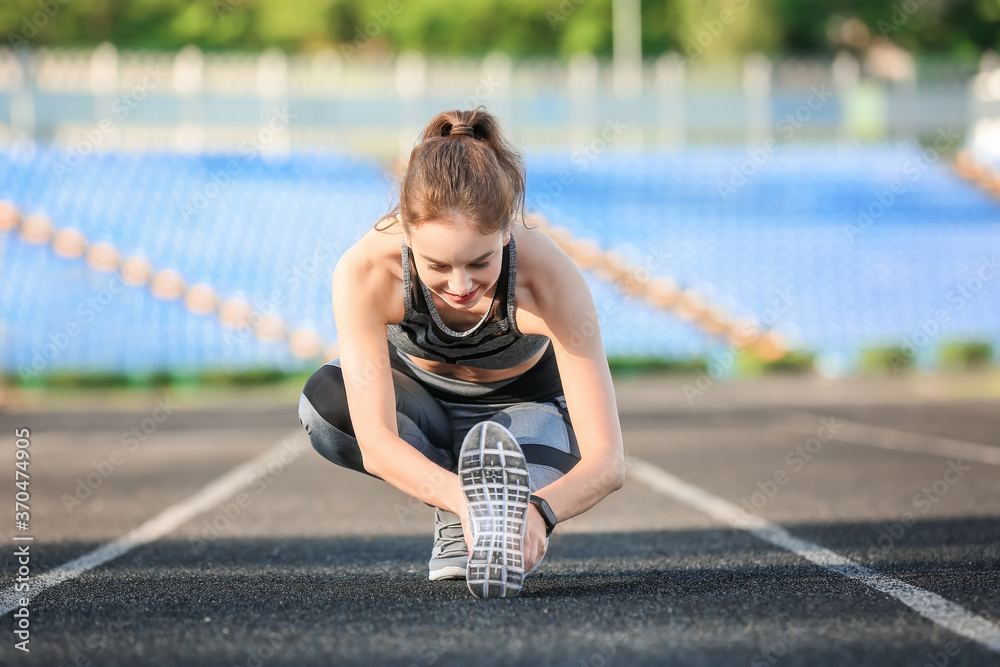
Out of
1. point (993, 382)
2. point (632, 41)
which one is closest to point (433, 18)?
point (632, 41)

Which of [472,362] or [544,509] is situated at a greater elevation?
[472,362]

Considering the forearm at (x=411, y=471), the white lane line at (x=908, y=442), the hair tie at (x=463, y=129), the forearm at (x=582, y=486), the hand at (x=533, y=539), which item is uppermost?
the hair tie at (x=463, y=129)

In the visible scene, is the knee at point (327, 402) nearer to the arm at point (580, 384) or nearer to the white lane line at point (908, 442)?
the arm at point (580, 384)

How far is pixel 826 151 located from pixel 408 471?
20.7 metres

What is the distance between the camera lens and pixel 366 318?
352 centimetres

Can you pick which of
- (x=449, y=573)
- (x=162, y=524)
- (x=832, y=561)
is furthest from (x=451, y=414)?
(x=162, y=524)

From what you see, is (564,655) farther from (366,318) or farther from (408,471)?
(366,318)

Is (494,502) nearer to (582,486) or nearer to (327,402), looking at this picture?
(582,486)

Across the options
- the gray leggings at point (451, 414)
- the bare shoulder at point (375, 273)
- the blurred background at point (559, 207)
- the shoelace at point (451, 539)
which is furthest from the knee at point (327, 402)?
the blurred background at point (559, 207)

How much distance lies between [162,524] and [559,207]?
46.5 feet

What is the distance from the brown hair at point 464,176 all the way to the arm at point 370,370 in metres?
0.32

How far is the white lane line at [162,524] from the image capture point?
3.89 metres

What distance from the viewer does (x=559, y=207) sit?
1920cm

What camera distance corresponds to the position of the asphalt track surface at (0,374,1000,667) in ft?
9.48
